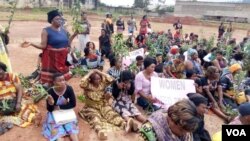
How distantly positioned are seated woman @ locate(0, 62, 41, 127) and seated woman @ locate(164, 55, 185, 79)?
348cm

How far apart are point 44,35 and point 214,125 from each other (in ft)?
12.4

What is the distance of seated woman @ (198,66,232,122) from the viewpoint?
7.29m

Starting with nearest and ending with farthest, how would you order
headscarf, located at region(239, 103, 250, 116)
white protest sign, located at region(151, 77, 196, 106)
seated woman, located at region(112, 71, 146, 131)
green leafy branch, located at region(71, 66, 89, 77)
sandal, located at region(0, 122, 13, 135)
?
headscarf, located at region(239, 103, 250, 116) → sandal, located at region(0, 122, 13, 135) → seated woman, located at region(112, 71, 146, 131) → white protest sign, located at region(151, 77, 196, 106) → green leafy branch, located at region(71, 66, 89, 77)

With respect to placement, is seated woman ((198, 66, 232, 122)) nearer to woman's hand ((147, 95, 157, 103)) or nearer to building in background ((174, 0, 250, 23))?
woman's hand ((147, 95, 157, 103))

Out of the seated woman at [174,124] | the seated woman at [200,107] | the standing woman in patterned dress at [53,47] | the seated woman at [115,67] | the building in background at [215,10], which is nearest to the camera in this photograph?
the seated woman at [174,124]

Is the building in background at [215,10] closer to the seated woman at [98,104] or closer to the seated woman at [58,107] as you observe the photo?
the seated woman at [98,104]

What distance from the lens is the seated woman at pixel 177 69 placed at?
319 inches

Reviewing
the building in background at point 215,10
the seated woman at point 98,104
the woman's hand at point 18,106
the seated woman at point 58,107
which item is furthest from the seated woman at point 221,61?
the building in background at point 215,10

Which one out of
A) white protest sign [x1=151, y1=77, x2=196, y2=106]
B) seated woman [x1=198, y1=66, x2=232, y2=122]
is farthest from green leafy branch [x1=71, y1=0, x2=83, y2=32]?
seated woman [x1=198, y1=66, x2=232, y2=122]

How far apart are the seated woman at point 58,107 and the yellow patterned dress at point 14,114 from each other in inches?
15.3

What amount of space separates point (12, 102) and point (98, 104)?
144 cm

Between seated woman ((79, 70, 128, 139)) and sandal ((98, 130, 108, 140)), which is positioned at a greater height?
Answer: seated woman ((79, 70, 128, 139))

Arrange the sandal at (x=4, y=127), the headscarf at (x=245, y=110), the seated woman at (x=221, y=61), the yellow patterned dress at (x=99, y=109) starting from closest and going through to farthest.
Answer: the headscarf at (x=245, y=110), the sandal at (x=4, y=127), the yellow patterned dress at (x=99, y=109), the seated woman at (x=221, y=61)

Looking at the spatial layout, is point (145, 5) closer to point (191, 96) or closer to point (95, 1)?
point (95, 1)
